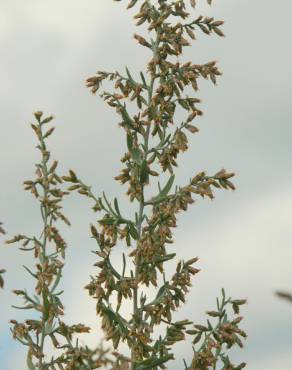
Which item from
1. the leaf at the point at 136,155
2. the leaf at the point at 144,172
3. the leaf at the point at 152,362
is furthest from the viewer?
the leaf at the point at 136,155

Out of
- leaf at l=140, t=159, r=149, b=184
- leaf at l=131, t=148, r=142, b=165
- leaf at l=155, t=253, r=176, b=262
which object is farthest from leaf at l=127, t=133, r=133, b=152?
leaf at l=155, t=253, r=176, b=262

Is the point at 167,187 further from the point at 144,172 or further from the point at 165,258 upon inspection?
the point at 165,258

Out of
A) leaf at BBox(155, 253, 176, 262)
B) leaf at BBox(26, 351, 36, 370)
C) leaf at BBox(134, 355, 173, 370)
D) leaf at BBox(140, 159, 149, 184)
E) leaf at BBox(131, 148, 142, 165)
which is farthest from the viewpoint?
leaf at BBox(131, 148, 142, 165)

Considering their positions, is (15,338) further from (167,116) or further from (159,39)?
(159,39)

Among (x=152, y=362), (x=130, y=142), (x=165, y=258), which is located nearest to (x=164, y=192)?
(x=130, y=142)

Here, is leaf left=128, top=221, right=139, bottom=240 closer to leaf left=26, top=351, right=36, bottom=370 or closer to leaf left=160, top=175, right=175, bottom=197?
leaf left=160, top=175, right=175, bottom=197

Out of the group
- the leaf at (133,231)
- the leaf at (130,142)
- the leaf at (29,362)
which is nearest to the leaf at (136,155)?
the leaf at (130,142)

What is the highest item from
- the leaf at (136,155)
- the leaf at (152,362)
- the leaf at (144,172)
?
the leaf at (136,155)

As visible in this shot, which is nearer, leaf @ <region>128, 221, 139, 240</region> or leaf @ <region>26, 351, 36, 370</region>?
leaf @ <region>26, 351, 36, 370</region>

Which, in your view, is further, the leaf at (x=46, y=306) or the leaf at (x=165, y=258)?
the leaf at (x=165, y=258)

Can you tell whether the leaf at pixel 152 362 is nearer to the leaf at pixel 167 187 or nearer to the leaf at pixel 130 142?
the leaf at pixel 167 187

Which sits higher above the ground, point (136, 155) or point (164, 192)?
point (136, 155)

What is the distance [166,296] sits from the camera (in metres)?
14.7

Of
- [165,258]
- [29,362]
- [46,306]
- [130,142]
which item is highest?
[130,142]
